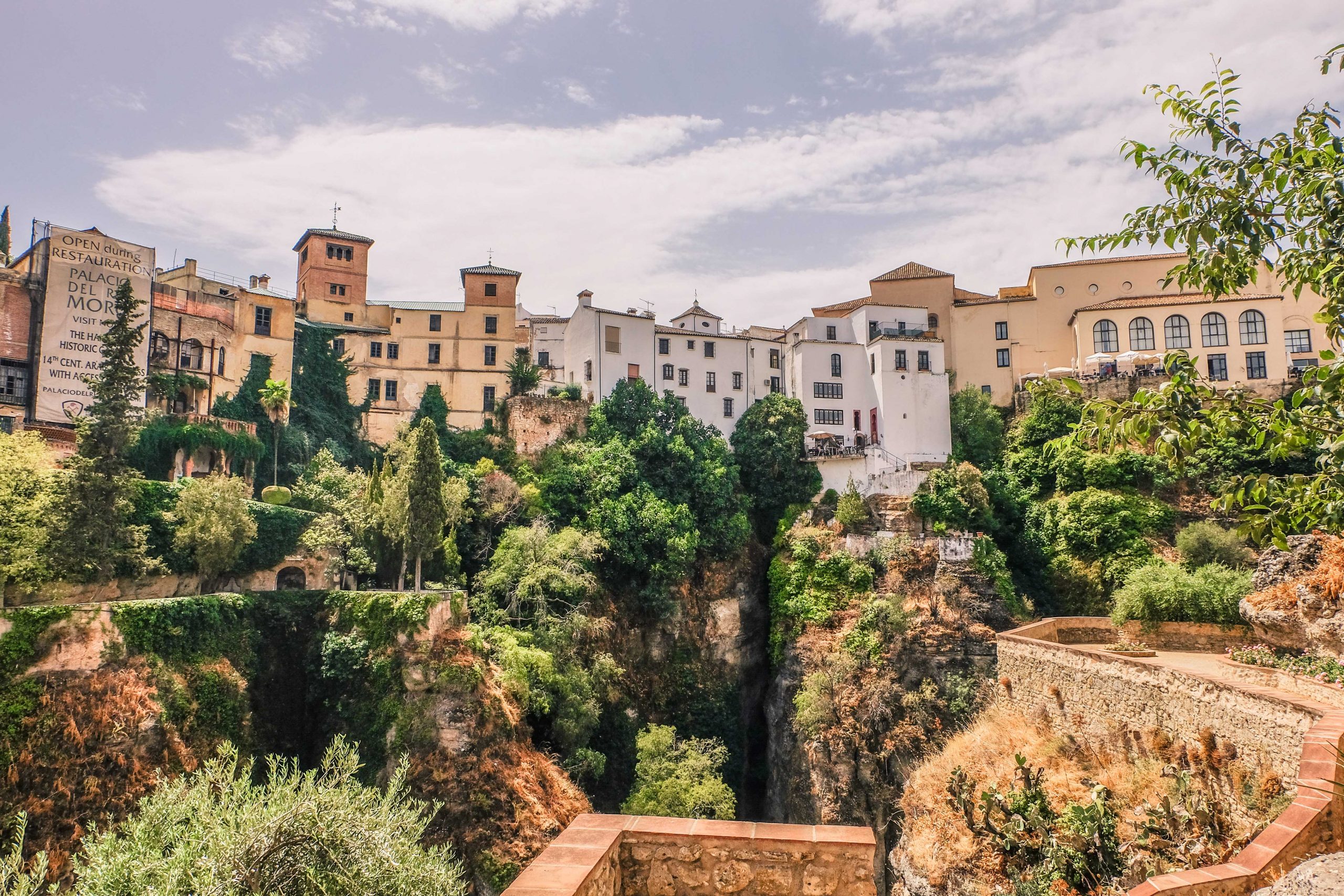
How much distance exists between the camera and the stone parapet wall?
685cm

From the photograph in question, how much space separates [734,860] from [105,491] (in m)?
22.5

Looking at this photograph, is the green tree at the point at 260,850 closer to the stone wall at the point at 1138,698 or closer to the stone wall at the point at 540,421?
the stone wall at the point at 1138,698

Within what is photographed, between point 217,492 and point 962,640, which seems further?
point 962,640

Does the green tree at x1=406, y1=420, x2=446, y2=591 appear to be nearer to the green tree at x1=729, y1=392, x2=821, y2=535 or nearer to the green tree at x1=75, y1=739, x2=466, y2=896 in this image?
the green tree at x1=729, y1=392, x2=821, y2=535

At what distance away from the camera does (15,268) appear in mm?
33688

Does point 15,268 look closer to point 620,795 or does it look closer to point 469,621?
point 469,621

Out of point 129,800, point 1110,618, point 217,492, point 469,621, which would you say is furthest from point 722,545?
point 129,800

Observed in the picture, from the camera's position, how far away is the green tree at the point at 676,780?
26.4 m

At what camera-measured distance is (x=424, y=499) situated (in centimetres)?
2881

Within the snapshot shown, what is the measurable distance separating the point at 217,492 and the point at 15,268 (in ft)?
50.2

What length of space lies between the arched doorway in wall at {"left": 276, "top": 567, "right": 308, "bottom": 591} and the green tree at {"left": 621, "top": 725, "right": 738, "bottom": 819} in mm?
12901

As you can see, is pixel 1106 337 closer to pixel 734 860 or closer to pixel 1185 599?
pixel 1185 599


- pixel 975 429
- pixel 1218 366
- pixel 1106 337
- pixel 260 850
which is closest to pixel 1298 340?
pixel 1218 366

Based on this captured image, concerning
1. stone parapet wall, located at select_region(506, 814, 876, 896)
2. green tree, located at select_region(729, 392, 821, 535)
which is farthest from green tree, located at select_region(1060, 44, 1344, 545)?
green tree, located at select_region(729, 392, 821, 535)
